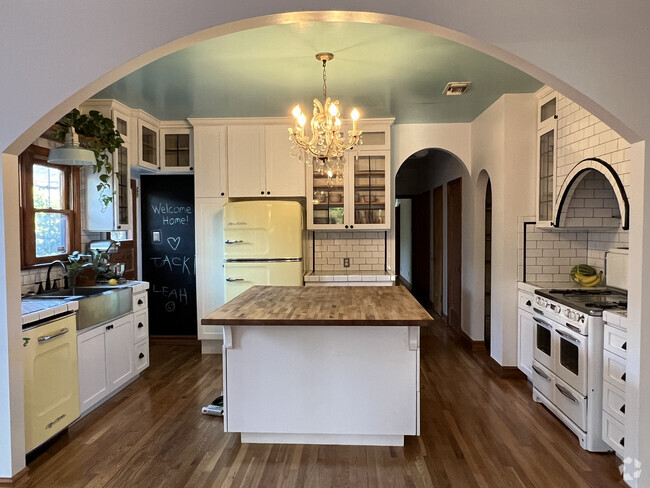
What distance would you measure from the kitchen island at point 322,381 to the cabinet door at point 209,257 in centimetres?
217

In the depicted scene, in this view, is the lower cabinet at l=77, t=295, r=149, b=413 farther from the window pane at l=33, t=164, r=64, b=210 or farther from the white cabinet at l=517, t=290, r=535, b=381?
the white cabinet at l=517, t=290, r=535, b=381

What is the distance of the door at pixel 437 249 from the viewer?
259 inches

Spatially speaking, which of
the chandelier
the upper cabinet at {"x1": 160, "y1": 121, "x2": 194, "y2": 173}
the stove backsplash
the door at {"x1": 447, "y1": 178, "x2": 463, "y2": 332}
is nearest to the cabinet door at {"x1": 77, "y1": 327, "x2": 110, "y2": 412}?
the chandelier

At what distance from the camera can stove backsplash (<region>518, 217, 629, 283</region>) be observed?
12.2 feet

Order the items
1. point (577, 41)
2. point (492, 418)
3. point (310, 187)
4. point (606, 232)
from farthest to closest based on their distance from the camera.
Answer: point (310, 187), point (606, 232), point (492, 418), point (577, 41)

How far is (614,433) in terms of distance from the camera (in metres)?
2.39

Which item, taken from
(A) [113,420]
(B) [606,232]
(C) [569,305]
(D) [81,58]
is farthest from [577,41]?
(A) [113,420]

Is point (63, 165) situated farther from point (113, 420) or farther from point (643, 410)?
point (643, 410)

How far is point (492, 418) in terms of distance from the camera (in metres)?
3.08

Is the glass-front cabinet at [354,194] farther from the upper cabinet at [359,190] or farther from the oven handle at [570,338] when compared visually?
the oven handle at [570,338]

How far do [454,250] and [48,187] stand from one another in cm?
461

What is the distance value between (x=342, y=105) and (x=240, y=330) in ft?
8.55

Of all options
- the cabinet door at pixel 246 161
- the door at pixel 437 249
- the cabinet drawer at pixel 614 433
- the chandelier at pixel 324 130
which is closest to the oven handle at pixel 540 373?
the cabinet drawer at pixel 614 433

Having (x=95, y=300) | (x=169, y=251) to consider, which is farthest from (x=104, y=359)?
(x=169, y=251)
